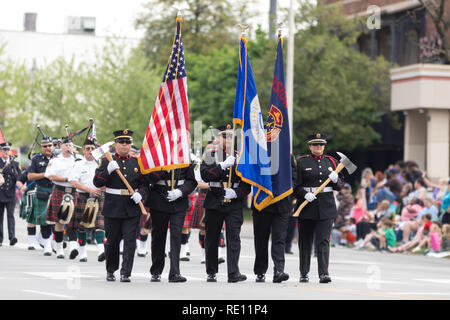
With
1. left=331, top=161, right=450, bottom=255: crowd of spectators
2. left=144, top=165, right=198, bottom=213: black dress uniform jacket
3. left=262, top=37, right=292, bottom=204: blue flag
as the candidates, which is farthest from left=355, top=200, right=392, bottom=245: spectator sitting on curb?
left=144, top=165, right=198, bottom=213: black dress uniform jacket

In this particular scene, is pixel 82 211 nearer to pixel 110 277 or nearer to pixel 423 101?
pixel 110 277

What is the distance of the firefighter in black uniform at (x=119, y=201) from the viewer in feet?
44.6

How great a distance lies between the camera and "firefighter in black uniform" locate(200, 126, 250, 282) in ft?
45.3

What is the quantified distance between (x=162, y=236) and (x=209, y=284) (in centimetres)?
89

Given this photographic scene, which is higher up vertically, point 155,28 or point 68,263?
point 155,28

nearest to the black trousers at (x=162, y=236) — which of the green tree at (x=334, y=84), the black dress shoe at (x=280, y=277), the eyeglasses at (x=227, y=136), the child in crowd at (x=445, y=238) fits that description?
the eyeglasses at (x=227, y=136)

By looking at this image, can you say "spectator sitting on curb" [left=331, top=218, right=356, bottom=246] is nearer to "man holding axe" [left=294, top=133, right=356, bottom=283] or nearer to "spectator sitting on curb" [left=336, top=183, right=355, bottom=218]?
"spectator sitting on curb" [left=336, top=183, right=355, bottom=218]

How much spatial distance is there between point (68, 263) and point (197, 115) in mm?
27808

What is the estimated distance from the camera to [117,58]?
157 feet

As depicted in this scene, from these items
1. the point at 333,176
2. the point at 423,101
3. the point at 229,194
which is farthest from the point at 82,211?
the point at 423,101

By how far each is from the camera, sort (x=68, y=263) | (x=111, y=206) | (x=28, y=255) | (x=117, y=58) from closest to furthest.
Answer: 1. (x=111, y=206)
2. (x=68, y=263)
3. (x=28, y=255)
4. (x=117, y=58)
